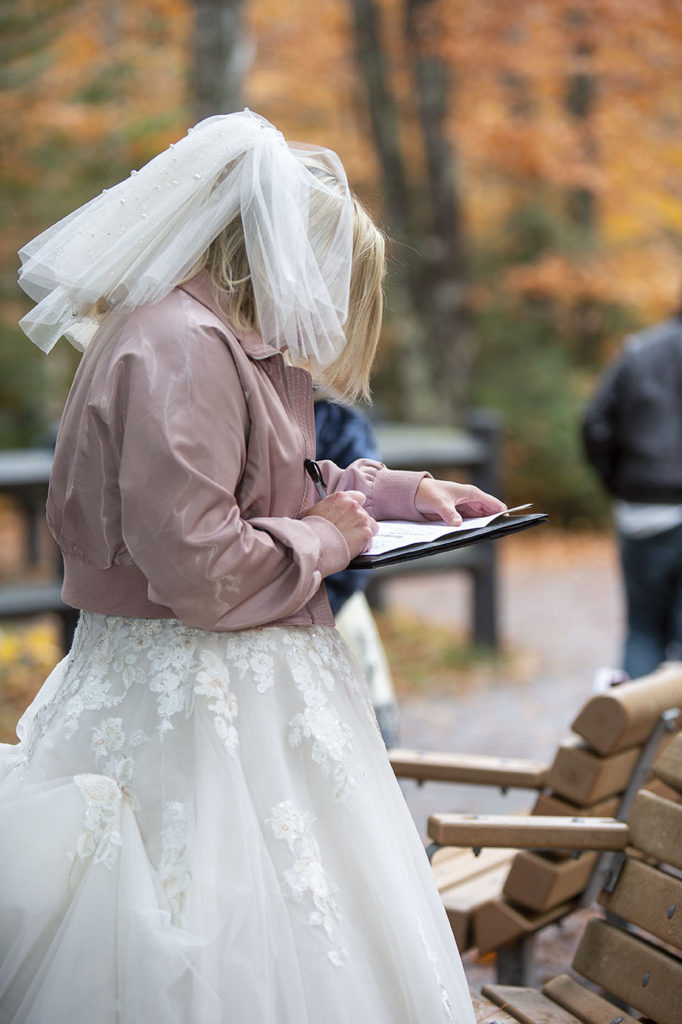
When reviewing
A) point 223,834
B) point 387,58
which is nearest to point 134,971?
point 223,834

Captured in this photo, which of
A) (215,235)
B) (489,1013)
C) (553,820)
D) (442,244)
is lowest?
(489,1013)

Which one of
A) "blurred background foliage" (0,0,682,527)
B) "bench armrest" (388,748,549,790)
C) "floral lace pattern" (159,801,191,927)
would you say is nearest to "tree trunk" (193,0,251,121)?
"blurred background foliage" (0,0,682,527)

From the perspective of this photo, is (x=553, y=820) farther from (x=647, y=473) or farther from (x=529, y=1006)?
(x=647, y=473)

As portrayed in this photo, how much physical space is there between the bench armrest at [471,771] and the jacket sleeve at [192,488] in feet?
4.38

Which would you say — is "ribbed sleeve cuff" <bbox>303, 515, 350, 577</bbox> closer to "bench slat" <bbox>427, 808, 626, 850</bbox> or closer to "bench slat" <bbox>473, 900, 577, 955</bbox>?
"bench slat" <bbox>427, 808, 626, 850</bbox>

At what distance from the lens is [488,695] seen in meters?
7.00

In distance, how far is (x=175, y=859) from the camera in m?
1.92

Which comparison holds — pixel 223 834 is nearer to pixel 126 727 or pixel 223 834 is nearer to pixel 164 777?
pixel 164 777

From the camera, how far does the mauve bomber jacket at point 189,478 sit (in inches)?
72.5

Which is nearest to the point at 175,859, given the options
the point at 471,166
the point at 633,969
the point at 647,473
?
the point at 633,969

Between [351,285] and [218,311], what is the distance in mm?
321

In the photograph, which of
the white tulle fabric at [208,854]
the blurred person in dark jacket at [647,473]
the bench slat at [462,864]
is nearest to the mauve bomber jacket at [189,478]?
the white tulle fabric at [208,854]

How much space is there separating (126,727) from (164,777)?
4.8 inches

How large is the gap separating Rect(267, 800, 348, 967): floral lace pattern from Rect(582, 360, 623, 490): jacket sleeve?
3.83 meters
